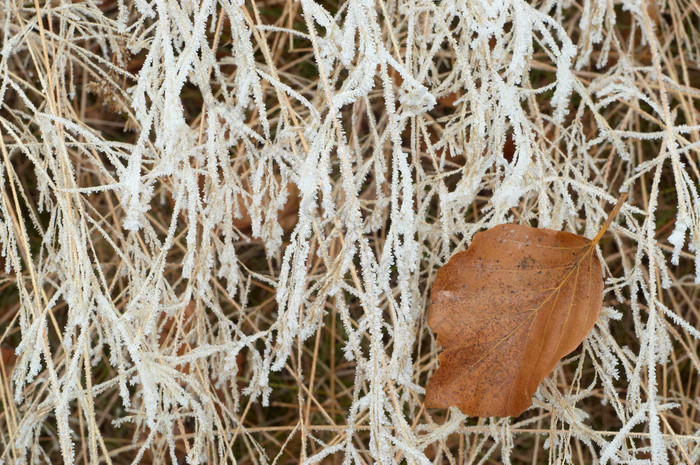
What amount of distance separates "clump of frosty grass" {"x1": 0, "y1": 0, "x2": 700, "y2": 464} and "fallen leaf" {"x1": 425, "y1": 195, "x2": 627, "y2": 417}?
0.18 ft

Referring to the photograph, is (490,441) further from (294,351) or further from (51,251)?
(51,251)

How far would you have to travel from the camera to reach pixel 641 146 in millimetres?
1442

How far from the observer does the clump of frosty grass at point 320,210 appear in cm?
81

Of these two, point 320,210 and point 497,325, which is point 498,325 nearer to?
point 497,325

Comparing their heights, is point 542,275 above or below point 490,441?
above

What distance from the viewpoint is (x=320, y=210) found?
1314mm

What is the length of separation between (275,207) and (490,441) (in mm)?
756

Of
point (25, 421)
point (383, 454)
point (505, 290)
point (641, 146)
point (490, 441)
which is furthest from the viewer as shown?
point (641, 146)

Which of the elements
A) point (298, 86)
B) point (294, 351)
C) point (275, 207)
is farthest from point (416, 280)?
point (298, 86)

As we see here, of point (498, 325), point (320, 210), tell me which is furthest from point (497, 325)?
point (320, 210)

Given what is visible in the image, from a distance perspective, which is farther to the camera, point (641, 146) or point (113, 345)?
point (641, 146)

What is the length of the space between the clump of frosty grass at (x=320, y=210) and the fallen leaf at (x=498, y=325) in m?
0.05

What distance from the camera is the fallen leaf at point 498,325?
0.91 metres

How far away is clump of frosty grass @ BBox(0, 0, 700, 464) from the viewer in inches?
32.0
